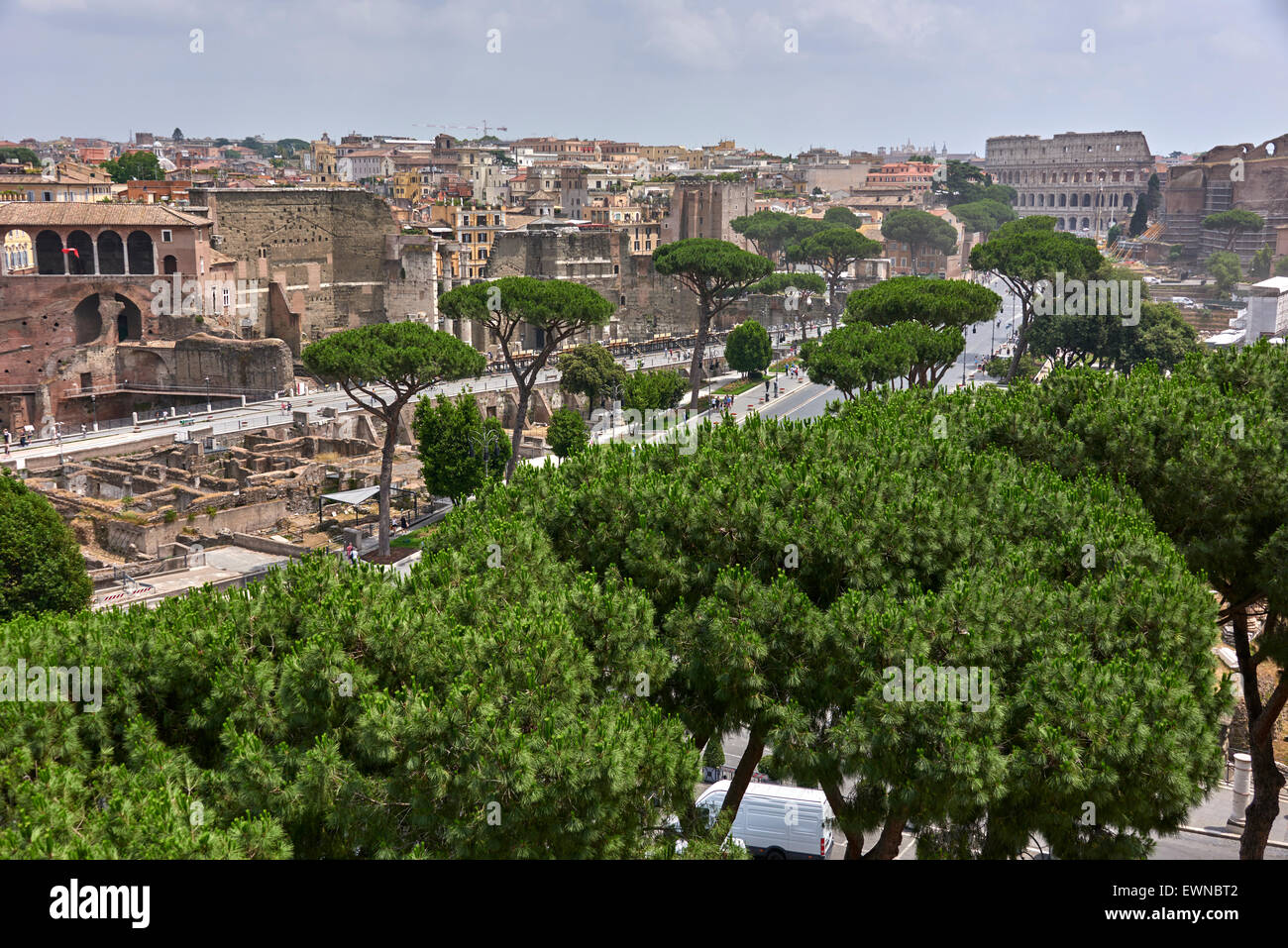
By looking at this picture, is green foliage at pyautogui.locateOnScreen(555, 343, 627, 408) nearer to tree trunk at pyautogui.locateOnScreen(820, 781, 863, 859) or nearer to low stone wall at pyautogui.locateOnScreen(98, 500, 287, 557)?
low stone wall at pyautogui.locateOnScreen(98, 500, 287, 557)

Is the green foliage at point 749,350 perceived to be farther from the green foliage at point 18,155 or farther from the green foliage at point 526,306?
the green foliage at point 18,155

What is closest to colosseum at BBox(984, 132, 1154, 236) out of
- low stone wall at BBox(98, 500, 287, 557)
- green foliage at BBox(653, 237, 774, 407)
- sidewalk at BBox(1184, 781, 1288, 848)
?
green foliage at BBox(653, 237, 774, 407)

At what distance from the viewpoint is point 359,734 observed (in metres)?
8.51

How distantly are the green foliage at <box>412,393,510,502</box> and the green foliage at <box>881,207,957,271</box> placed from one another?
60.6 meters

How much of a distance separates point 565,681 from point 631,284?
181 feet

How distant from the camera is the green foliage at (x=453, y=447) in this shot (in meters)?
28.4

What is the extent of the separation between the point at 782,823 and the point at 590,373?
2873cm

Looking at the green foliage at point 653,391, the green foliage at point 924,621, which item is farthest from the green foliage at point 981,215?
the green foliage at point 924,621

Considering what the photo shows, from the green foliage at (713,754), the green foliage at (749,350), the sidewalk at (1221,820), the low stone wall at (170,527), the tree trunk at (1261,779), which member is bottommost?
the sidewalk at (1221,820)

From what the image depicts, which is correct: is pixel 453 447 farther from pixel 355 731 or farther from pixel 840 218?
pixel 840 218

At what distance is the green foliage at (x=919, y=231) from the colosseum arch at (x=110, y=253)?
5367 cm

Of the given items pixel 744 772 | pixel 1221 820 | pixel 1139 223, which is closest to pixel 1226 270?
pixel 1139 223

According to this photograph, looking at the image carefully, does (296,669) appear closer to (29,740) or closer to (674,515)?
(29,740)
